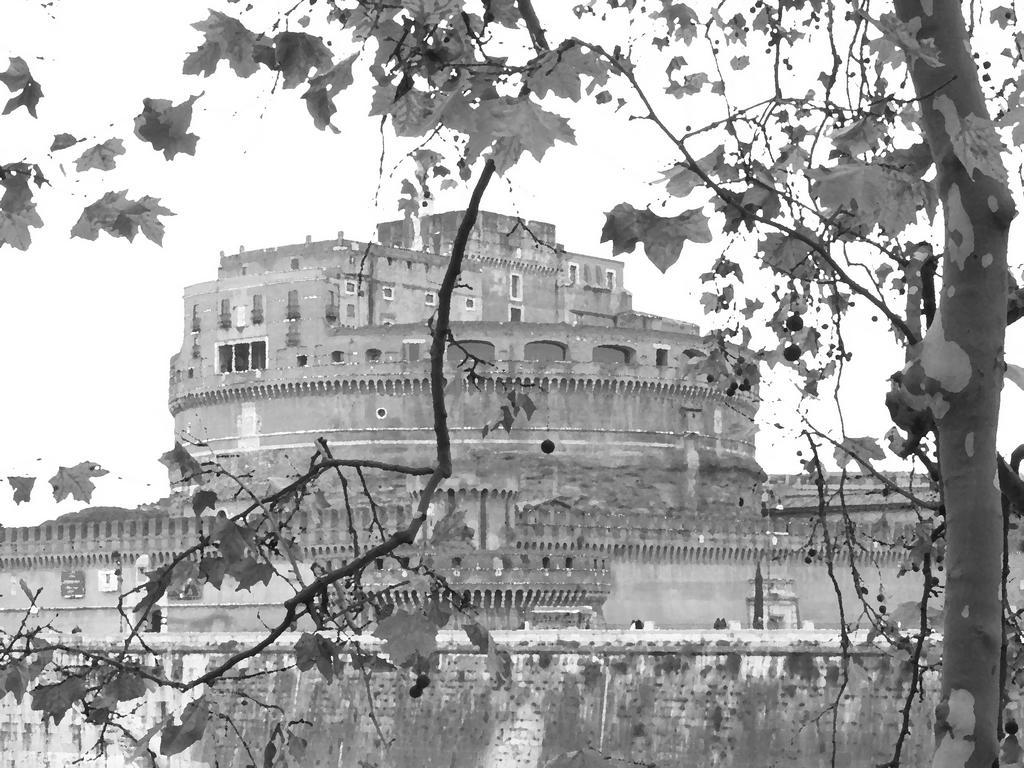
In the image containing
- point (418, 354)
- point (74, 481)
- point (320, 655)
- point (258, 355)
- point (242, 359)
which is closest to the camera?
point (320, 655)

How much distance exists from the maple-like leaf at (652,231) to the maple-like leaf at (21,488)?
3004 millimetres

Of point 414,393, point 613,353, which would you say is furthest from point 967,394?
point 613,353

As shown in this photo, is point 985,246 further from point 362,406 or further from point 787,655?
point 362,406

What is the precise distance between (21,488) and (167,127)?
2.00m

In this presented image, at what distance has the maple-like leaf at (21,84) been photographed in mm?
4879

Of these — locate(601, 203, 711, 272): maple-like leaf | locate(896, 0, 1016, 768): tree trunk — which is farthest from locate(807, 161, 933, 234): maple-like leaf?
locate(601, 203, 711, 272): maple-like leaf

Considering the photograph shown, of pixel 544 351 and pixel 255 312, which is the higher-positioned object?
pixel 255 312

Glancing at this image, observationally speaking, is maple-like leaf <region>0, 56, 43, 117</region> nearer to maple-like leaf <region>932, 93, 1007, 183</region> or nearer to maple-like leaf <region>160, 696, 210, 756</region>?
maple-like leaf <region>160, 696, 210, 756</region>

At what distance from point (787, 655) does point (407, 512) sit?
20.3m

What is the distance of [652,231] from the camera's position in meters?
3.96

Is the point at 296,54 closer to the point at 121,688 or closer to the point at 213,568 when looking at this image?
the point at 213,568


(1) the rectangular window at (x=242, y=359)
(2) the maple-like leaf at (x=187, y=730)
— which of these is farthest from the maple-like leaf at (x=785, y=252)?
(1) the rectangular window at (x=242, y=359)

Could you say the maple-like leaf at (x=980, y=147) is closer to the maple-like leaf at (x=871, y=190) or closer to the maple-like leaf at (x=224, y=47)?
the maple-like leaf at (x=871, y=190)

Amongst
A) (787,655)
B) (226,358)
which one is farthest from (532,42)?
(226,358)
